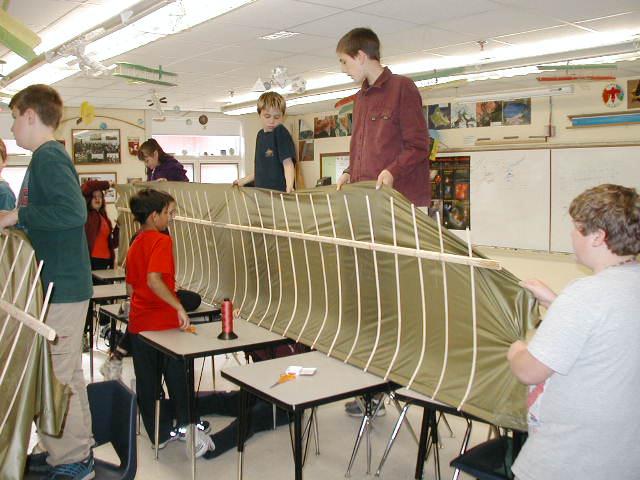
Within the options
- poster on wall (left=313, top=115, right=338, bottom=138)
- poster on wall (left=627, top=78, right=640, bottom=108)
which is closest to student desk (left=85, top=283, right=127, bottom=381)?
poster on wall (left=627, top=78, right=640, bottom=108)

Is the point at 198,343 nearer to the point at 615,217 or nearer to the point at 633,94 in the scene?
the point at 615,217

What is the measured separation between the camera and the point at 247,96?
9.84m

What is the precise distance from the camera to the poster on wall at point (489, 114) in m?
8.25

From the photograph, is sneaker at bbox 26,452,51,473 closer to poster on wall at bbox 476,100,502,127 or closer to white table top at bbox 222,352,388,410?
white table top at bbox 222,352,388,410

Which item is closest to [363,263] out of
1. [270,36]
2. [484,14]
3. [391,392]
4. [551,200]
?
[391,392]

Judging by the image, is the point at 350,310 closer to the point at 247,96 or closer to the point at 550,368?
Result: the point at 550,368

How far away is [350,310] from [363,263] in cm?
30

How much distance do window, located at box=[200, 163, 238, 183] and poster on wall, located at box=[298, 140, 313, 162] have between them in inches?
54.8

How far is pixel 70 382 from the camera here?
2.61 m

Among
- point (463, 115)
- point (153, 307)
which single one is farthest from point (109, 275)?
point (463, 115)

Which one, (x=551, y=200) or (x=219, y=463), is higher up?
(x=551, y=200)

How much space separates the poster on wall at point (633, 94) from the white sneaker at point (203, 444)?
595 centimetres

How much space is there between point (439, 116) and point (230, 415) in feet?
20.0

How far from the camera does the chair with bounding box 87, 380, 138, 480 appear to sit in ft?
7.26
